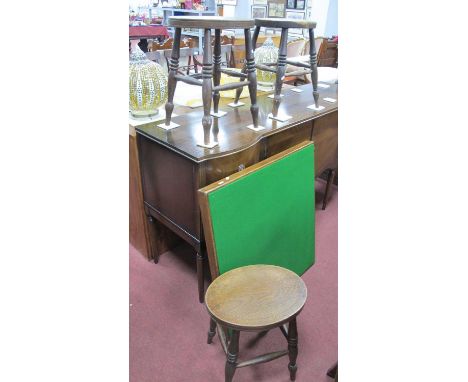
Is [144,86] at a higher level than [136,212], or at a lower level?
higher

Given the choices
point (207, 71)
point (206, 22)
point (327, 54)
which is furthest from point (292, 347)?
point (327, 54)

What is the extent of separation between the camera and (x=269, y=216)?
1.73 metres

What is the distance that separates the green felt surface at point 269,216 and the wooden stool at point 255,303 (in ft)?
0.58

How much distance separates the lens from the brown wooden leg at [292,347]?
1.39m

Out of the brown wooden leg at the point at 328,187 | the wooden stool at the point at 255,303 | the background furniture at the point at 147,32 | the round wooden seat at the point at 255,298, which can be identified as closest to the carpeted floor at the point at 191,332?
the wooden stool at the point at 255,303

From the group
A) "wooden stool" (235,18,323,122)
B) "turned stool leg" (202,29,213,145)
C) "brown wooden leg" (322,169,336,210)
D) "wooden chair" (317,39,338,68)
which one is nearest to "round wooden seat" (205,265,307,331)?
"turned stool leg" (202,29,213,145)

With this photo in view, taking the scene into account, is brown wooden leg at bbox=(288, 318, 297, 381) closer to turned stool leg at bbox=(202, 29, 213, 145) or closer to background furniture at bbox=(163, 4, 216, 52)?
turned stool leg at bbox=(202, 29, 213, 145)

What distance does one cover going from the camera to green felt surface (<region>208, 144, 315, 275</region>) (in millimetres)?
1517

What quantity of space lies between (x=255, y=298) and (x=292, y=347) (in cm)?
30

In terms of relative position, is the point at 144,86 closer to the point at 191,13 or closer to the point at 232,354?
the point at 232,354
